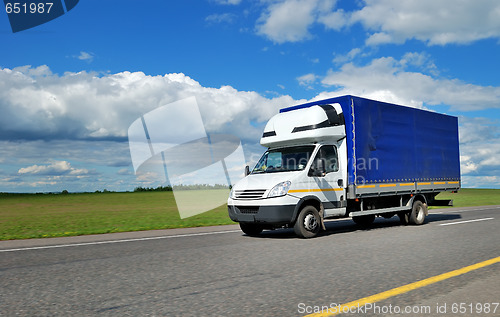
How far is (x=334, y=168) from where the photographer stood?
1110cm

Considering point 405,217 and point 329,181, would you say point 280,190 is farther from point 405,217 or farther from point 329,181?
point 405,217

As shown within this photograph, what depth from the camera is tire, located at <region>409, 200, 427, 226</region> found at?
44.1 feet

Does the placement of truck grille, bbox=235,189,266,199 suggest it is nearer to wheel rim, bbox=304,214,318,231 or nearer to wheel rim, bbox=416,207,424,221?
wheel rim, bbox=304,214,318,231

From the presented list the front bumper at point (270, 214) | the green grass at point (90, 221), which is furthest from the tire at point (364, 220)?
the front bumper at point (270, 214)

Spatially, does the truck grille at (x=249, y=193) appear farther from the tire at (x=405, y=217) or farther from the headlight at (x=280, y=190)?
the tire at (x=405, y=217)

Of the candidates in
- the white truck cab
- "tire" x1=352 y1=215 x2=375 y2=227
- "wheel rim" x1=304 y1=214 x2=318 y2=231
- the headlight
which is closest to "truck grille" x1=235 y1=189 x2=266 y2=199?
the white truck cab

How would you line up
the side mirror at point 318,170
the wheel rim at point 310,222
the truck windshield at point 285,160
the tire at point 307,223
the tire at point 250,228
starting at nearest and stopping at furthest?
1. the tire at point 307,223
2. the wheel rim at point 310,222
3. the side mirror at point 318,170
4. the truck windshield at point 285,160
5. the tire at point 250,228

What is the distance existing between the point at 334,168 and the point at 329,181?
0.43 metres

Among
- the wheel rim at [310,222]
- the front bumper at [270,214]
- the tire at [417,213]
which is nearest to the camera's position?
the front bumper at [270,214]

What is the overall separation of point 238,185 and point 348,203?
318 cm

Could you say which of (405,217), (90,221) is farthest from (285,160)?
(90,221)

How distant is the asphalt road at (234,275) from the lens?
4.47 meters

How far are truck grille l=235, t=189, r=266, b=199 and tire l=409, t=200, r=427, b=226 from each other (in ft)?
19.7

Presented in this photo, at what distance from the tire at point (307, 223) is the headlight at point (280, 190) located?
73 cm
